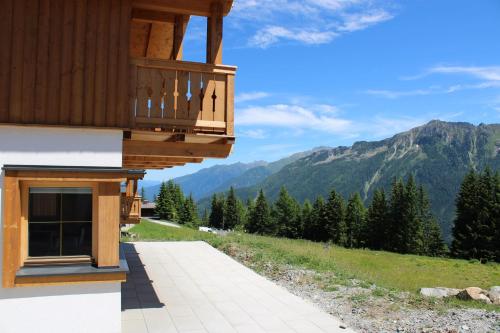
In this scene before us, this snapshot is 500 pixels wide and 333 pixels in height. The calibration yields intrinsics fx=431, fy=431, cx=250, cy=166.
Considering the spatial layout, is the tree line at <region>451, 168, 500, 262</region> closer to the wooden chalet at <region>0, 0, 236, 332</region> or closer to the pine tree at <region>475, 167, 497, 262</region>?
the pine tree at <region>475, 167, 497, 262</region>

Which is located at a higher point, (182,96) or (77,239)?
(182,96)

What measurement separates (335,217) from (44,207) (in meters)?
63.9

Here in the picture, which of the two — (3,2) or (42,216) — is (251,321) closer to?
(42,216)

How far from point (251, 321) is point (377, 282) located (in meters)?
5.23

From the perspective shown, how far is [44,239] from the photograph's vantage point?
6.91 m

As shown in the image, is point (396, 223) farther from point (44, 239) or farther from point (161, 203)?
point (44, 239)

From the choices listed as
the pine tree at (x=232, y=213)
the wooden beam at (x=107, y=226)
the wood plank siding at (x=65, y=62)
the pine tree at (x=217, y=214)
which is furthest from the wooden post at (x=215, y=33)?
the pine tree at (x=217, y=214)

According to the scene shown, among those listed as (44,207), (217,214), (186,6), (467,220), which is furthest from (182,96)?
(217,214)

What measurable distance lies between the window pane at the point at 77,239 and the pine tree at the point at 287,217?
2828 inches

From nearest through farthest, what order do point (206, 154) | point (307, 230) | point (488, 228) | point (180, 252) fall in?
point (206, 154)
point (180, 252)
point (488, 228)
point (307, 230)

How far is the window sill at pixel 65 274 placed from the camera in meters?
6.51

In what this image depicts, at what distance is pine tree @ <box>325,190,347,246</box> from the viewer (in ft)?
222

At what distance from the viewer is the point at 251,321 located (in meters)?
8.41

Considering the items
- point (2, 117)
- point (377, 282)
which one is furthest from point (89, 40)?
point (377, 282)
